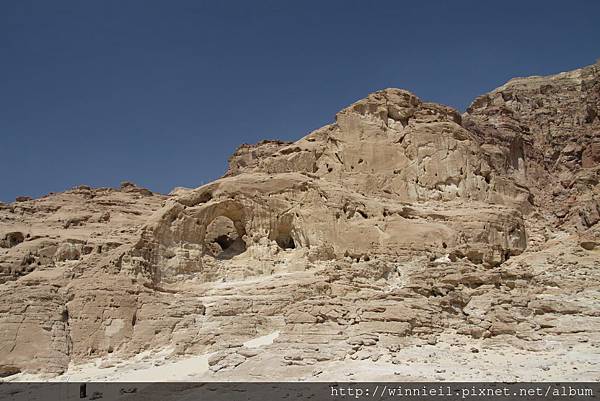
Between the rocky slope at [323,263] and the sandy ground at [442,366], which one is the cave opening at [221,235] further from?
the sandy ground at [442,366]

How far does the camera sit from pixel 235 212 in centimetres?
3447

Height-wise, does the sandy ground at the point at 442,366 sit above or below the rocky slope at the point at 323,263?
below

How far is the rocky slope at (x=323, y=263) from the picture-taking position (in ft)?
75.2

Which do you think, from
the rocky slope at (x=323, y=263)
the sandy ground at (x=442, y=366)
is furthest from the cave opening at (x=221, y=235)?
the sandy ground at (x=442, y=366)

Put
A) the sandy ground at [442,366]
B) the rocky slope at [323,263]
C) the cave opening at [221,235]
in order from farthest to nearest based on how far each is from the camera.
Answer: the cave opening at [221,235] < the rocky slope at [323,263] < the sandy ground at [442,366]

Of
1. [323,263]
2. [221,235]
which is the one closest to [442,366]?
[323,263]

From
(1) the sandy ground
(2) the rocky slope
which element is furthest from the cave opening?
(1) the sandy ground

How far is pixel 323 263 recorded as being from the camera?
1236 inches

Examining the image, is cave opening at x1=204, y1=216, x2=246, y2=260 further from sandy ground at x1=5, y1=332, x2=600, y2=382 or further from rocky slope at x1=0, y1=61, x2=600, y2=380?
sandy ground at x1=5, y1=332, x2=600, y2=382

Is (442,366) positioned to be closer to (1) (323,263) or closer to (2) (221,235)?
(1) (323,263)

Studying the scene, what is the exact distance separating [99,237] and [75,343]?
8613 mm

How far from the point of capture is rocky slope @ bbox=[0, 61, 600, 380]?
22906 millimetres

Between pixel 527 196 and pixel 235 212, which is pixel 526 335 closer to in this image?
pixel 235 212

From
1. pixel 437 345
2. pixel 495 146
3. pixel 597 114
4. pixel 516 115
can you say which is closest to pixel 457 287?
pixel 437 345
